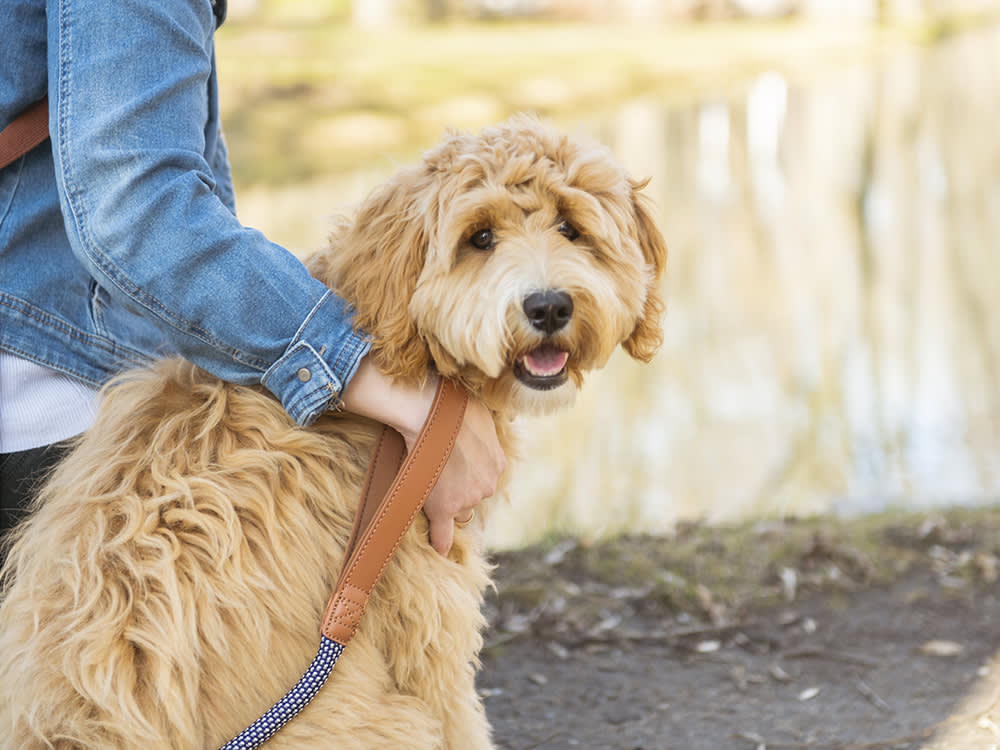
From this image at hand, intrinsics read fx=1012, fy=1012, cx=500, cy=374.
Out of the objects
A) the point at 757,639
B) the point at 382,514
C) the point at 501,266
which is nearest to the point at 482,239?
the point at 501,266

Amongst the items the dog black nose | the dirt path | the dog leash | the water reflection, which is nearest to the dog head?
the dog black nose

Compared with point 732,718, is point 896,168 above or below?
above

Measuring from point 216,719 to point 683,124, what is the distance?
42.6 ft

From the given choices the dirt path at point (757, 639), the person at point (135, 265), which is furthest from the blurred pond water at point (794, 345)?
the person at point (135, 265)

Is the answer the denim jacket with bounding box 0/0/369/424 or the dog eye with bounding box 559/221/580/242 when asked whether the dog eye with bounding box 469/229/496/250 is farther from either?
the denim jacket with bounding box 0/0/369/424

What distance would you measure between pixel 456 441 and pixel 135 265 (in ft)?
2.34

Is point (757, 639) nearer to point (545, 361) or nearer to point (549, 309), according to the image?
point (545, 361)

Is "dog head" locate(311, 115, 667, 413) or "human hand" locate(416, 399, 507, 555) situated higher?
"dog head" locate(311, 115, 667, 413)

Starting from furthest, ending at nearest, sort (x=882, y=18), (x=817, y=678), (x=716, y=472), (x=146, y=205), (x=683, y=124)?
(x=882, y=18) < (x=683, y=124) < (x=716, y=472) < (x=817, y=678) < (x=146, y=205)

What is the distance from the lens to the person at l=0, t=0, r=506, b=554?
180cm

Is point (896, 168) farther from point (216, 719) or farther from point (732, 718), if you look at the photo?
point (216, 719)

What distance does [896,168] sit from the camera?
457 inches

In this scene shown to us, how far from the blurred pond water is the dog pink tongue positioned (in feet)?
4.81

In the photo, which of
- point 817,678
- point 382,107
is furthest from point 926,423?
point 382,107
